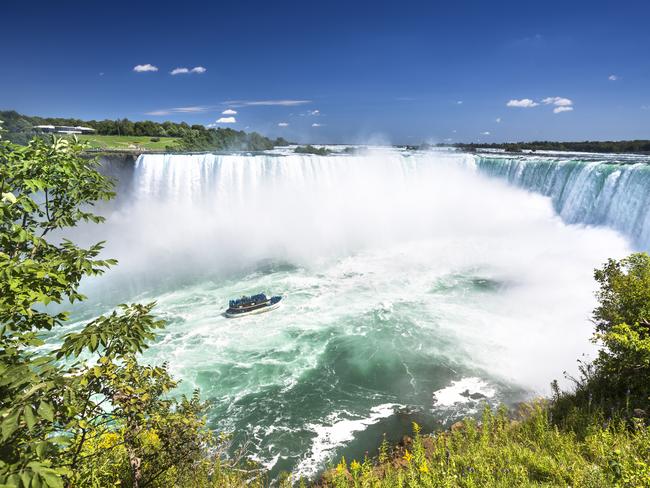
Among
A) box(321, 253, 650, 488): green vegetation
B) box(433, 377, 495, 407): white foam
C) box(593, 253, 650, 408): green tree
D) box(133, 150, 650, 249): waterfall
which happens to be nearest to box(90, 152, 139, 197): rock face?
box(133, 150, 650, 249): waterfall

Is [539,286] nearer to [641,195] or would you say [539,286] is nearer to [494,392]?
[641,195]

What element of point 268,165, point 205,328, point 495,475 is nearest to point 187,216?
point 268,165

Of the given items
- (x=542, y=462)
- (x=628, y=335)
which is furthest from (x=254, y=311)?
(x=628, y=335)

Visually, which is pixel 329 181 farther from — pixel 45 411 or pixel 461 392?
pixel 45 411

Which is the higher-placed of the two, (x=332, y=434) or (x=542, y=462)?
(x=542, y=462)

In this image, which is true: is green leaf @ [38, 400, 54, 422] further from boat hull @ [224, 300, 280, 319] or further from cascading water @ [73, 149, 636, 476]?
boat hull @ [224, 300, 280, 319]

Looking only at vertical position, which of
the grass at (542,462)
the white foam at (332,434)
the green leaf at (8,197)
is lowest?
the white foam at (332,434)

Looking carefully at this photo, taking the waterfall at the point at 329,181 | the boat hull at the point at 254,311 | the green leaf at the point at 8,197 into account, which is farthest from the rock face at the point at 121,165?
the green leaf at the point at 8,197

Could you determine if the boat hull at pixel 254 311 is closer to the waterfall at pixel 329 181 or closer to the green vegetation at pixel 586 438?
the green vegetation at pixel 586 438
